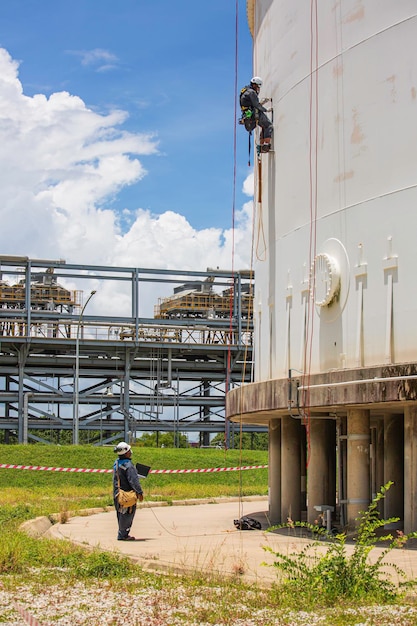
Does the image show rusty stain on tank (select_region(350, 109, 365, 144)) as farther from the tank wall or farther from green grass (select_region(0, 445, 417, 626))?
green grass (select_region(0, 445, 417, 626))

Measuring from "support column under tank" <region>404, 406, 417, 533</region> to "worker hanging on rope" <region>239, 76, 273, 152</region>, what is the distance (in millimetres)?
6502

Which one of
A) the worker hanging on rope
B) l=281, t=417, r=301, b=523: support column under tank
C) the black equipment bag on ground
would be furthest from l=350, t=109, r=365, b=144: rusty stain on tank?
the black equipment bag on ground

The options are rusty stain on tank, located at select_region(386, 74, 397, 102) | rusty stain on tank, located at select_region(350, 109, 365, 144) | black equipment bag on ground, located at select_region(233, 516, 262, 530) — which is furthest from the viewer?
black equipment bag on ground, located at select_region(233, 516, 262, 530)

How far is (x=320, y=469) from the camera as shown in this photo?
18078 mm

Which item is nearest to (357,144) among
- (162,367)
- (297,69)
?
(297,69)

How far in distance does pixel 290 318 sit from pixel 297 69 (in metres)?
4.74

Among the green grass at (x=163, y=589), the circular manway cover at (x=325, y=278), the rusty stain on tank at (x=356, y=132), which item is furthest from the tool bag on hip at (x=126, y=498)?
the rusty stain on tank at (x=356, y=132)

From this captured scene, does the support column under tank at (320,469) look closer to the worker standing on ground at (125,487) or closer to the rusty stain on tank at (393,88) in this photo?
the worker standing on ground at (125,487)

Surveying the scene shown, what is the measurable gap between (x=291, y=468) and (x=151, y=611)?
10.4 m

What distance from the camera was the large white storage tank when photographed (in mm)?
15445

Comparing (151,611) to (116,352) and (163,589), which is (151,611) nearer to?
(163,589)

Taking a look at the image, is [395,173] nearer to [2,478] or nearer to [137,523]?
[137,523]

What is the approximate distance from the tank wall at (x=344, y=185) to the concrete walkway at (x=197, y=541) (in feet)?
10.6

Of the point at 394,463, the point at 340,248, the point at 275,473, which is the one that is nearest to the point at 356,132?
the point at 340,248
